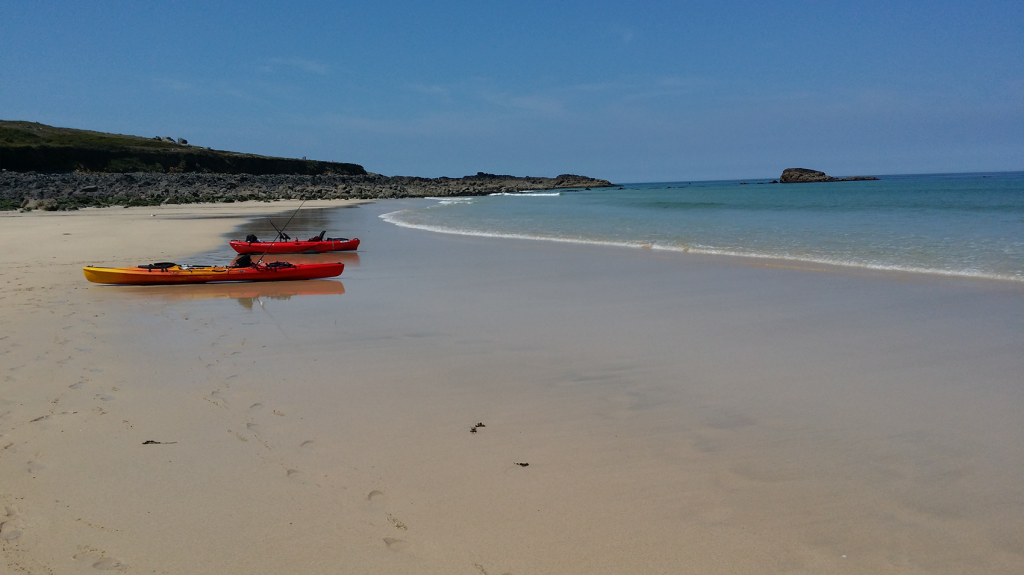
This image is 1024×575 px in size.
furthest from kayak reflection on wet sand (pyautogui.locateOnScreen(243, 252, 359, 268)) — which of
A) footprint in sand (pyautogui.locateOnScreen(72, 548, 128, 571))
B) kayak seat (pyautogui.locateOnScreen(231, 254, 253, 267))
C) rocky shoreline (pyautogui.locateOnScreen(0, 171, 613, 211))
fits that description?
rocky shoreline (pyautogui.locateOnScreen(0, 171, 613, 211))

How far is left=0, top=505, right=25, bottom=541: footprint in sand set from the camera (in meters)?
2.99

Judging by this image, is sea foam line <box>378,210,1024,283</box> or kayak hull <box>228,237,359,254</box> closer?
sea foam line <box>378,210,1024,283</box>

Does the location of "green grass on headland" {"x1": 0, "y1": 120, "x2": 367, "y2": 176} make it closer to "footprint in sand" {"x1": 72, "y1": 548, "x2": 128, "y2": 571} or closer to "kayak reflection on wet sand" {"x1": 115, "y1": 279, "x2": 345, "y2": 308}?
"kayak reflection on wet sand" {"x1": 115, "y1": 279, "x2": 345, "y2": 308}

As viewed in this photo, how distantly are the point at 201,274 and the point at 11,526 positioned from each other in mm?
8219

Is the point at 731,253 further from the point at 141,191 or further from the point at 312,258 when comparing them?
the point at 141,191

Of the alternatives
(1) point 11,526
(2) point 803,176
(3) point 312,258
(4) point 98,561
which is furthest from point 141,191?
(2) point 803,176

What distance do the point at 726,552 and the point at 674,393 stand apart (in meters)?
2.14

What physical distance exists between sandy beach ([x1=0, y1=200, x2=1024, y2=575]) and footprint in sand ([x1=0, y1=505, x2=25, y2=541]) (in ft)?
0.04

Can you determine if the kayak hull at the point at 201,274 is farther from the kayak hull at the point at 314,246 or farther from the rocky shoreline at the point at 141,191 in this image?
the rocky shoreline at the point at 141,191

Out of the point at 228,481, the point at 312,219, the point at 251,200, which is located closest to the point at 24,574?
the point at 228,481

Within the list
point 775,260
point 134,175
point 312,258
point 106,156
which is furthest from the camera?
point 106,156

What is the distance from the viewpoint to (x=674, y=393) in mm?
5012

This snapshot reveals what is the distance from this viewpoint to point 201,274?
1069cm

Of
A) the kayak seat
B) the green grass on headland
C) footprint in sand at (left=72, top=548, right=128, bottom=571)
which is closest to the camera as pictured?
footprint in sand at (left=72, top=548, right=128, bottom=571)
